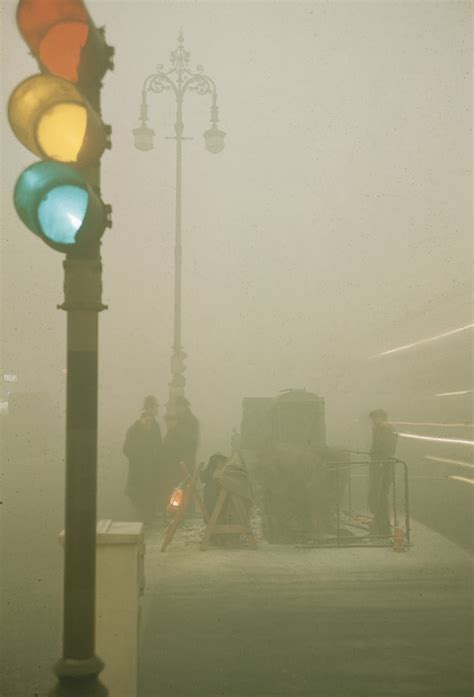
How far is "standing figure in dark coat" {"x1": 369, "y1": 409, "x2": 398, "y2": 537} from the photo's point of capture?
1152 centimetres

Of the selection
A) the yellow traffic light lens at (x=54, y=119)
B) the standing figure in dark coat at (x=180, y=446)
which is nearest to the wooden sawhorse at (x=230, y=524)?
the standing figure in dark coat at (x=180, y=446)

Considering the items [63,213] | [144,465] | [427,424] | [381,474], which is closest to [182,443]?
[144,465]

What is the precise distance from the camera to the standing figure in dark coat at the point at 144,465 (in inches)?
503

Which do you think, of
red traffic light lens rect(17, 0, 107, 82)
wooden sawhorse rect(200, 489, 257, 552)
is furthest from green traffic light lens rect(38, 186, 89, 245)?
wooden sawhorse rect(200, 489, 257, 552)

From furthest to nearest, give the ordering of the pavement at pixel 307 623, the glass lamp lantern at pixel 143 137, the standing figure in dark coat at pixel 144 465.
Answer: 1. the glass lamp lantern at pixel 143 137
2. the standing figure in dark coat at pixel 144 465
3. the pavement at pixel 307 623

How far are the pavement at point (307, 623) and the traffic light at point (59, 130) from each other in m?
3.49

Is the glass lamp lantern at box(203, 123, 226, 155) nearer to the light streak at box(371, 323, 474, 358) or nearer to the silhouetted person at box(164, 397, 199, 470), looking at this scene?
the light streak at box(371, 323, 474, 358)

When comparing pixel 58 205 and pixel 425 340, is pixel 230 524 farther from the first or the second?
pixel 425 340

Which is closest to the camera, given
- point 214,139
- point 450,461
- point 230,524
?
point 230,524

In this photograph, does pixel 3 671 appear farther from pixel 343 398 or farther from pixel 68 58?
pixel 343 398

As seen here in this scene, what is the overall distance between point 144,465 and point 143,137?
431 inches

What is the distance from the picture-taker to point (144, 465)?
42.3 ft

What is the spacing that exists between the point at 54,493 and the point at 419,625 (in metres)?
11.7

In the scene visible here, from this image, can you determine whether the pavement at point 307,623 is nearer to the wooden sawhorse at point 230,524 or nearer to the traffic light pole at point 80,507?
the wooden sawhorse at point 230,524
